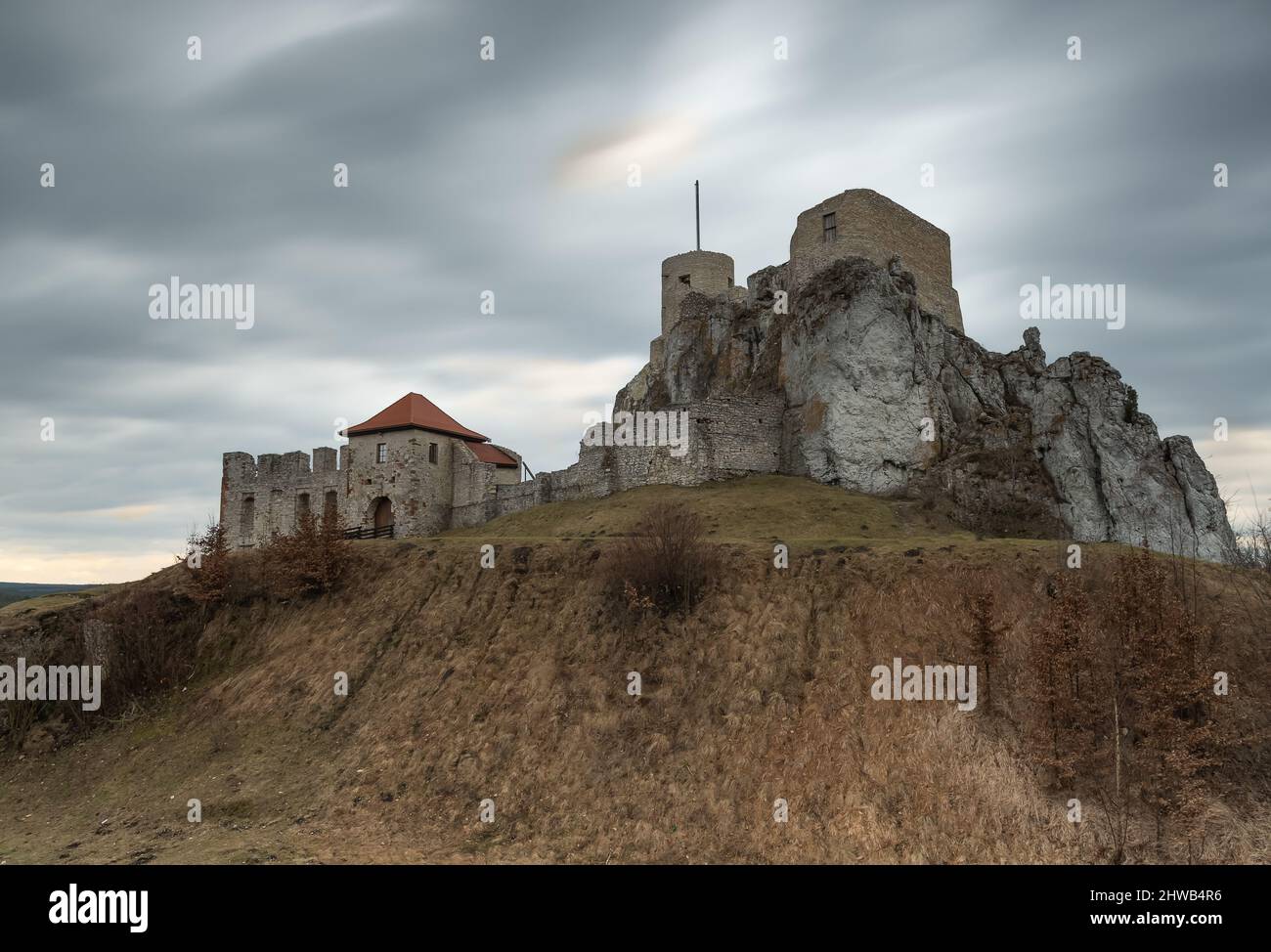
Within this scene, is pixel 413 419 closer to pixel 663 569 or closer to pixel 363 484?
pixel 363 484

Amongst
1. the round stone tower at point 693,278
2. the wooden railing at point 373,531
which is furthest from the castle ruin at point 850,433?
the round stone tower at point 693,278

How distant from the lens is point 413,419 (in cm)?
4725

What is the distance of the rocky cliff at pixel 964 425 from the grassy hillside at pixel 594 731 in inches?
264

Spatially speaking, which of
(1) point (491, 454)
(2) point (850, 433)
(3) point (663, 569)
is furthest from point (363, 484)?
(3) point (663, 569)

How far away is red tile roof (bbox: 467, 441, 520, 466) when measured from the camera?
5091 centimetres

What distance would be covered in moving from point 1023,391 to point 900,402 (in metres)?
8.30

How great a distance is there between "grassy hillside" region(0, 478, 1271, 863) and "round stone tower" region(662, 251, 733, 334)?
103ft

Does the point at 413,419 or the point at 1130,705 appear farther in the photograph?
the point at 413,419

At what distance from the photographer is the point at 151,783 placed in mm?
25234

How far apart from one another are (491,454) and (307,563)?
64.8 feet

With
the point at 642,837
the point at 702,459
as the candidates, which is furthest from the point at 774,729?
the point at 702,459

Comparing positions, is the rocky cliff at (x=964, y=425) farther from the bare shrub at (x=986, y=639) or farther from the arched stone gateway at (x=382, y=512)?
the arched stone gateway at (x=382, y=512)

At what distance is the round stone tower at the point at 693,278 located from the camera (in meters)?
60.9

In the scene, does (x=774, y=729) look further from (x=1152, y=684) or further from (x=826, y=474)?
(x=826, y=474)
